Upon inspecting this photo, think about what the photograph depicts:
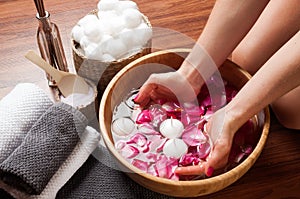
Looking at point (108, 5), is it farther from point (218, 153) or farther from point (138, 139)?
point (218, 153)

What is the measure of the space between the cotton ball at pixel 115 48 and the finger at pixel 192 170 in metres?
0.29

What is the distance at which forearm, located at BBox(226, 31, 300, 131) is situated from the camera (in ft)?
2.52

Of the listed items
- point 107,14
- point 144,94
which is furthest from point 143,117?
point 107,14

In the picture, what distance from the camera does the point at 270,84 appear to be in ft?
2.60

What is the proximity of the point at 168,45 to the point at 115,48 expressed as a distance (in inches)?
8.4

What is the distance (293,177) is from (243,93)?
23 cm

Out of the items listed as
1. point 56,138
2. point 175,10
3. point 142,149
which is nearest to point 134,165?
point 142,149

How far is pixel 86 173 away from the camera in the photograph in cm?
91

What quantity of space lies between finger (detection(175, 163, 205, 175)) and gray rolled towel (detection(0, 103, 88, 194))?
0.21 m

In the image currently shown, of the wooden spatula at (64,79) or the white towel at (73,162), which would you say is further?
the wooden spatula at (64,79)

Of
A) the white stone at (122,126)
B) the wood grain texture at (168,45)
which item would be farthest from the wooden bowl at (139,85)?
the wood grain texture at (168,45)

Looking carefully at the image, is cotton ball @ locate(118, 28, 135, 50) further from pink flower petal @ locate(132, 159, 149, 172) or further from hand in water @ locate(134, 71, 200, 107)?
pink flower petal @ locate(132, 159, 149, 172)

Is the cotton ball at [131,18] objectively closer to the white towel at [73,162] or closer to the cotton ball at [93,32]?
the cotton ball at [93,32]

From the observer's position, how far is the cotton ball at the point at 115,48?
3.18ft
